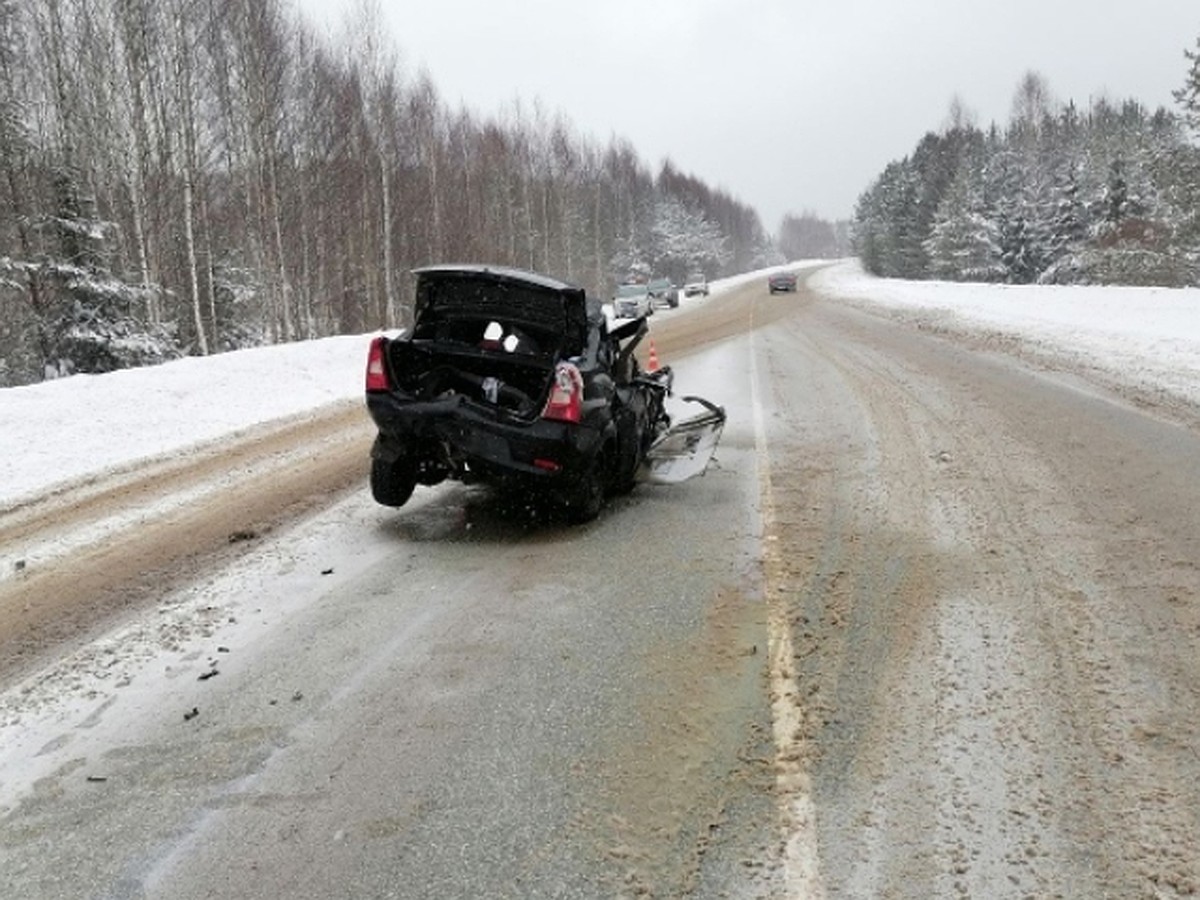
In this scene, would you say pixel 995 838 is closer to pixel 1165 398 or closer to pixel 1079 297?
pixel 1165 398

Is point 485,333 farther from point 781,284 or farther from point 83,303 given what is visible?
point 781,284

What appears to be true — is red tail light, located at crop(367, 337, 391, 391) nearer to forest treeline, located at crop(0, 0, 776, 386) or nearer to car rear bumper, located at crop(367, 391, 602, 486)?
car rear bumper, located at crop(367, 391, 602, 486)

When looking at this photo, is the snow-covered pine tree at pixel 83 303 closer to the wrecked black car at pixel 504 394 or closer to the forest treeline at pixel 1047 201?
the wrecked black car at pixel 504 394

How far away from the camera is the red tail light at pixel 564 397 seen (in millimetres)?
5754

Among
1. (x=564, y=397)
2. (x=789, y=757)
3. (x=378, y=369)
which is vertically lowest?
(x=789, y=757)

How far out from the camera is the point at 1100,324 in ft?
65.2

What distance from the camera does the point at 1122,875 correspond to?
2529 millimetres

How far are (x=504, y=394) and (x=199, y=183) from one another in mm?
27599

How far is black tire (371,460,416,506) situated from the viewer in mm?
6363

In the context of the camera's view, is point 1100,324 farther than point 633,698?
Yes

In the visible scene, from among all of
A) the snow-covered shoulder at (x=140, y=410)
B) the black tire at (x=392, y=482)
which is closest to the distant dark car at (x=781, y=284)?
the snow-covered shoulder at (x=140, y=410)

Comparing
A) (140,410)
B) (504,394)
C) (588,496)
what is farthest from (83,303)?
(588,496)

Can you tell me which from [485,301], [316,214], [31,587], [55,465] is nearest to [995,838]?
[485,301]

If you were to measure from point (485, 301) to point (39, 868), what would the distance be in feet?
14.8
